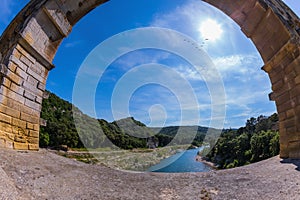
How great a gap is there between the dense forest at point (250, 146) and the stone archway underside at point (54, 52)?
40.3ft

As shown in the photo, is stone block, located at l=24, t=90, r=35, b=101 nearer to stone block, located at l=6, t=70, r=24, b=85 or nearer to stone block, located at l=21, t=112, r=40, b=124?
stone block, located at l=6, t=70, r=24, b=85

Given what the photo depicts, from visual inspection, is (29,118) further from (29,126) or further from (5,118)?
(5,118)

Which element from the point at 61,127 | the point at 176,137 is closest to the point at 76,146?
the point at 61,127

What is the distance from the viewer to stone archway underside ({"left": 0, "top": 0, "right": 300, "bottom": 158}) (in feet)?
15.6

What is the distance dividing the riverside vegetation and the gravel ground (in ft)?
56.3

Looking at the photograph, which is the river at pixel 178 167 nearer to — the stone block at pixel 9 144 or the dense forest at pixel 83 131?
the dense forest at pixel 83 131

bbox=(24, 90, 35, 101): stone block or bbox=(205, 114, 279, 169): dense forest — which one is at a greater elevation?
bbox=(24, 90, 35, 101): stone block

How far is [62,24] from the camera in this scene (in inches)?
231

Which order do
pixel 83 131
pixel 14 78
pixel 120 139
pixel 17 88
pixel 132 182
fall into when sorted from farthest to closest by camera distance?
pixel 120 139, pixel 83 131, pixel 17 88, pixel 14 78, pixel 132 182

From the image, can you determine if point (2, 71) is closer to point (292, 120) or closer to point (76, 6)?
point (76, 6)

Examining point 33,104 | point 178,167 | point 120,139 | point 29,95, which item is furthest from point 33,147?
point 178,167

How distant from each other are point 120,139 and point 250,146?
22.1m

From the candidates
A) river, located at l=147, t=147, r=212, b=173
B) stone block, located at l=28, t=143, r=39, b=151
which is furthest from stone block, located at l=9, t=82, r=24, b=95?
river, located at l=147, t=147, r=212, b=173

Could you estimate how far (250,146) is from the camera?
101 feet
